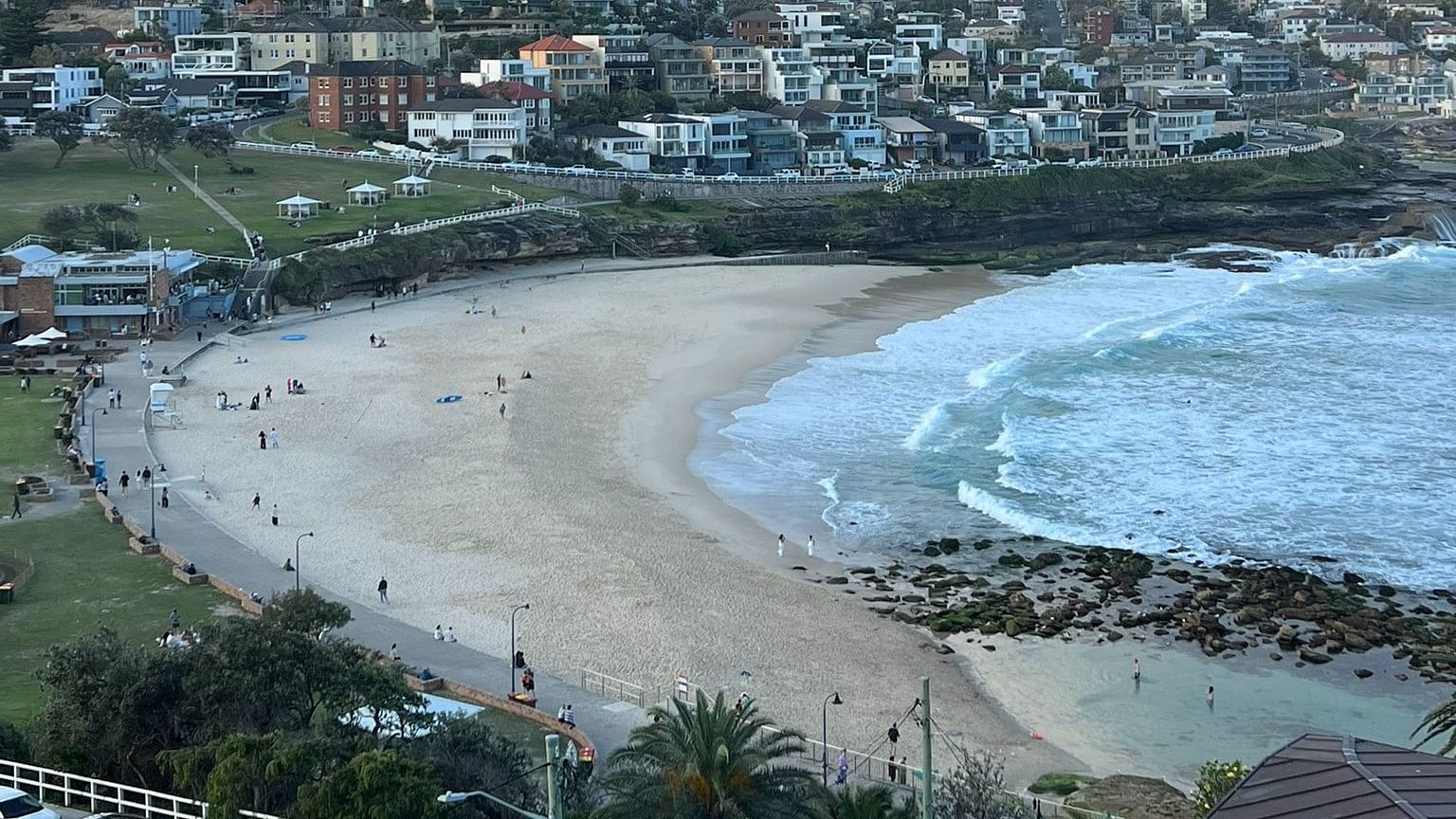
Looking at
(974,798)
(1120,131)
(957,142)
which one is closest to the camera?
(974,798)

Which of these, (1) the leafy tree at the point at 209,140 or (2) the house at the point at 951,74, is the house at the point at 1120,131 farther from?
(1) the leafy tree at the point at 209,140

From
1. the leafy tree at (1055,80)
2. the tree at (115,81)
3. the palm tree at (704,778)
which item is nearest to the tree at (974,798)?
the palm tree at (704,778)

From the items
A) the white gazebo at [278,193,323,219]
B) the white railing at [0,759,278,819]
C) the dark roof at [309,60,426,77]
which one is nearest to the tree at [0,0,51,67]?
the dark roof at [309,60,426,77]

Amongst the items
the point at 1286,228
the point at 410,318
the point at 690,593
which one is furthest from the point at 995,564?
the point at 1286,228

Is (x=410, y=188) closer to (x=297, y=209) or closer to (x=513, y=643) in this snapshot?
(x=297, y=209)

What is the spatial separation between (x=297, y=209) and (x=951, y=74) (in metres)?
55.4

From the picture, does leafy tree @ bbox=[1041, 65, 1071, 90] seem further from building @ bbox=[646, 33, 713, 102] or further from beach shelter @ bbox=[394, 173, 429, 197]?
beach shelter @ bbox=[394, 173, 429, 197]

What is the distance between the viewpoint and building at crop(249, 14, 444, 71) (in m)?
98.0

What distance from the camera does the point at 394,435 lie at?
43.4 meters

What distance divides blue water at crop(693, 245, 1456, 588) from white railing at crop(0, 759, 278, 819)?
19.0m

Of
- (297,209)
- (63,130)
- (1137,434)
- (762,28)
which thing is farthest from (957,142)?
(1137,434)

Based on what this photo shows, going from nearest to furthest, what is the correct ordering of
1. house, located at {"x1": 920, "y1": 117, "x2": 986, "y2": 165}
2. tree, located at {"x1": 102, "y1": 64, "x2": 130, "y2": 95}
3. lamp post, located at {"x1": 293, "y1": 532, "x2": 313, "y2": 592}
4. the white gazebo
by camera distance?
1. lamp post, located at {"x1": 293, "y1": 532, "x2": 313, "y2": 592}
2. the white gazebo
3. tree, located at {"x1": 102, "y1": 64, "x2": 130, "y2": 95}
4. house, located at {"x1": 920, "y1": 117, "x2": 986, "y2": 165}

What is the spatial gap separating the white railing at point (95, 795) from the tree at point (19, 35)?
8394 centimetres

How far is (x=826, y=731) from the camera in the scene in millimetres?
25594
